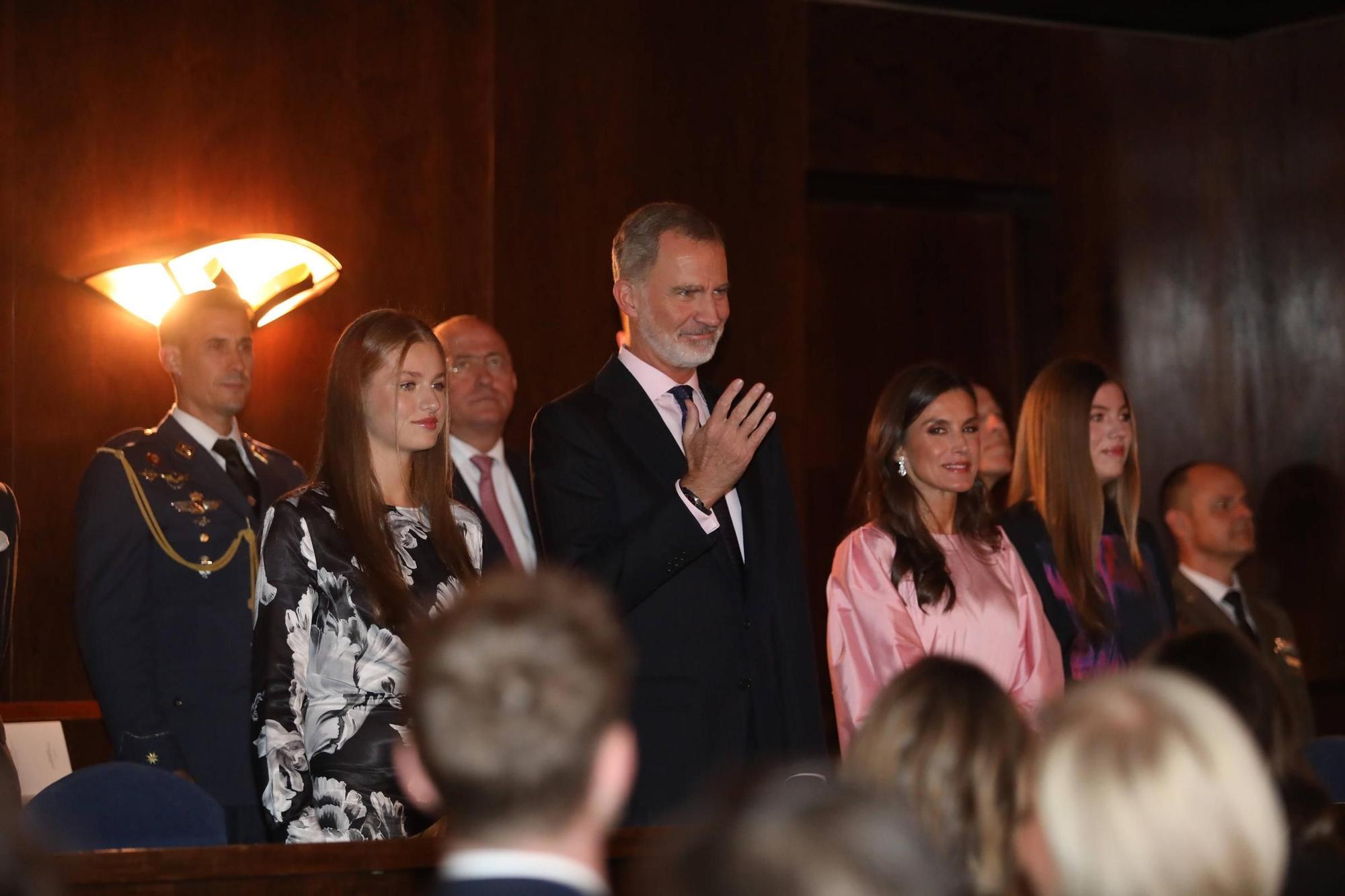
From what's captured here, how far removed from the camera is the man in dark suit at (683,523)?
9.40 feet

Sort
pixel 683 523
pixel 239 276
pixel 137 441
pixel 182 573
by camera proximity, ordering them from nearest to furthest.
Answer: pixel 683 523, pixel 182 573, pixel 137 441, pixel 239 276

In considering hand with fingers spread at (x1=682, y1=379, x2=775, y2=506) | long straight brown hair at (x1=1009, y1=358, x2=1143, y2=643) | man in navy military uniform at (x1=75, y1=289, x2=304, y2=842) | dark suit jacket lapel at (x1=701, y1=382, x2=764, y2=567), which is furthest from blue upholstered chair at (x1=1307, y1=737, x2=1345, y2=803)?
man in navy military uniform at (x1=75, y1=289, x2=304, y2=842)

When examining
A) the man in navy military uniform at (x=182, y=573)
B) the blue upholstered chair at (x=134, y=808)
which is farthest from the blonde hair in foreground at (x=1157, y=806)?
the man in navy military uniform at (x=182, y=573)

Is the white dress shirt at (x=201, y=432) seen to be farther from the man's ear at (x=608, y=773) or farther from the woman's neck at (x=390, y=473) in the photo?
the man's ear at (x=608, y=773)

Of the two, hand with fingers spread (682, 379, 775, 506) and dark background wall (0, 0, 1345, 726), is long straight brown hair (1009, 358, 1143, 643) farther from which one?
hand with fingers spread (682, 379, 775, 506)

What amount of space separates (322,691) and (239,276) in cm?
220

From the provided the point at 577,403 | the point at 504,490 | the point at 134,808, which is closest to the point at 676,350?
the point at 577,403

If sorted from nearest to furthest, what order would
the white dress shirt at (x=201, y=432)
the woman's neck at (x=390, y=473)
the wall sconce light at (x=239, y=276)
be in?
the woman's neck at (x=390, y=473) → the white dress shirt at (x=201, y=432) → the wall sconce light at (x=239, y=276)

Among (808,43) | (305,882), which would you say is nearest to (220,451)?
(305,882)

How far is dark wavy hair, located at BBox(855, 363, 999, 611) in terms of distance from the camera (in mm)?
3609

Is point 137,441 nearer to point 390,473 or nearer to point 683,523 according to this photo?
point 390,473

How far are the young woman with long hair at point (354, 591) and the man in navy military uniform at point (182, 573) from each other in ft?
3.56

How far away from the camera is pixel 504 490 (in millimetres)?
4402

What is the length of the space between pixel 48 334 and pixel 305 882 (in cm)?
292
